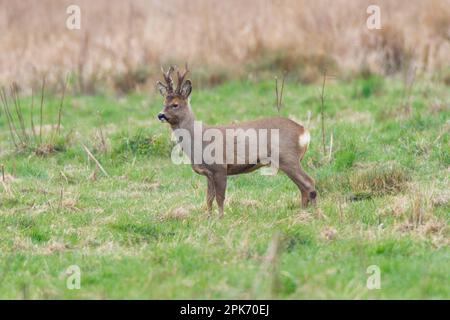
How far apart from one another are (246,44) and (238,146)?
772 centimetres

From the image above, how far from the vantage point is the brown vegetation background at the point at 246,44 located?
53.6 ft

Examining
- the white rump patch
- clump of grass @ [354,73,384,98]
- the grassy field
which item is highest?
the white rump patch

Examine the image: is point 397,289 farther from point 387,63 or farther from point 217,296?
point 387,63

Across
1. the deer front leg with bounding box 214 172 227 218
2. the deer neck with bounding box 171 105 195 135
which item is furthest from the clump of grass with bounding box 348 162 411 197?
the deer neck with bounding box 171 105 195 135

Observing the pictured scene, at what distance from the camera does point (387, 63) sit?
16.3 metres

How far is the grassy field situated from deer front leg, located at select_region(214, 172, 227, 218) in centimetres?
19

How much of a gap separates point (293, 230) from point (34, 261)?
7.15 feet

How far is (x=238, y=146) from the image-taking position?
9531 mm

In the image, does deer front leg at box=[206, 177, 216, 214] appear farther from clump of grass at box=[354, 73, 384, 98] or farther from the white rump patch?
clump of grass at box=[354, 73, 384, 98]

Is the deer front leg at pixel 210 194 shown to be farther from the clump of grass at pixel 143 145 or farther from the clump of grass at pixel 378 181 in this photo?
the clump of grass at pixel 143 145

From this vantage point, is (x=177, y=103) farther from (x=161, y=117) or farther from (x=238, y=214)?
(x=238, y=214)

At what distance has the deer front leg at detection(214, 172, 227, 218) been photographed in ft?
30.6

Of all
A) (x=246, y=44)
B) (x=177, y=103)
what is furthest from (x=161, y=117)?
(x=246, y=44)

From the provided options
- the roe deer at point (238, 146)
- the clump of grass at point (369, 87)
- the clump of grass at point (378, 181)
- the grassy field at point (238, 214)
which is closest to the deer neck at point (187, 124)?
the roe deer at point (238, 146)
